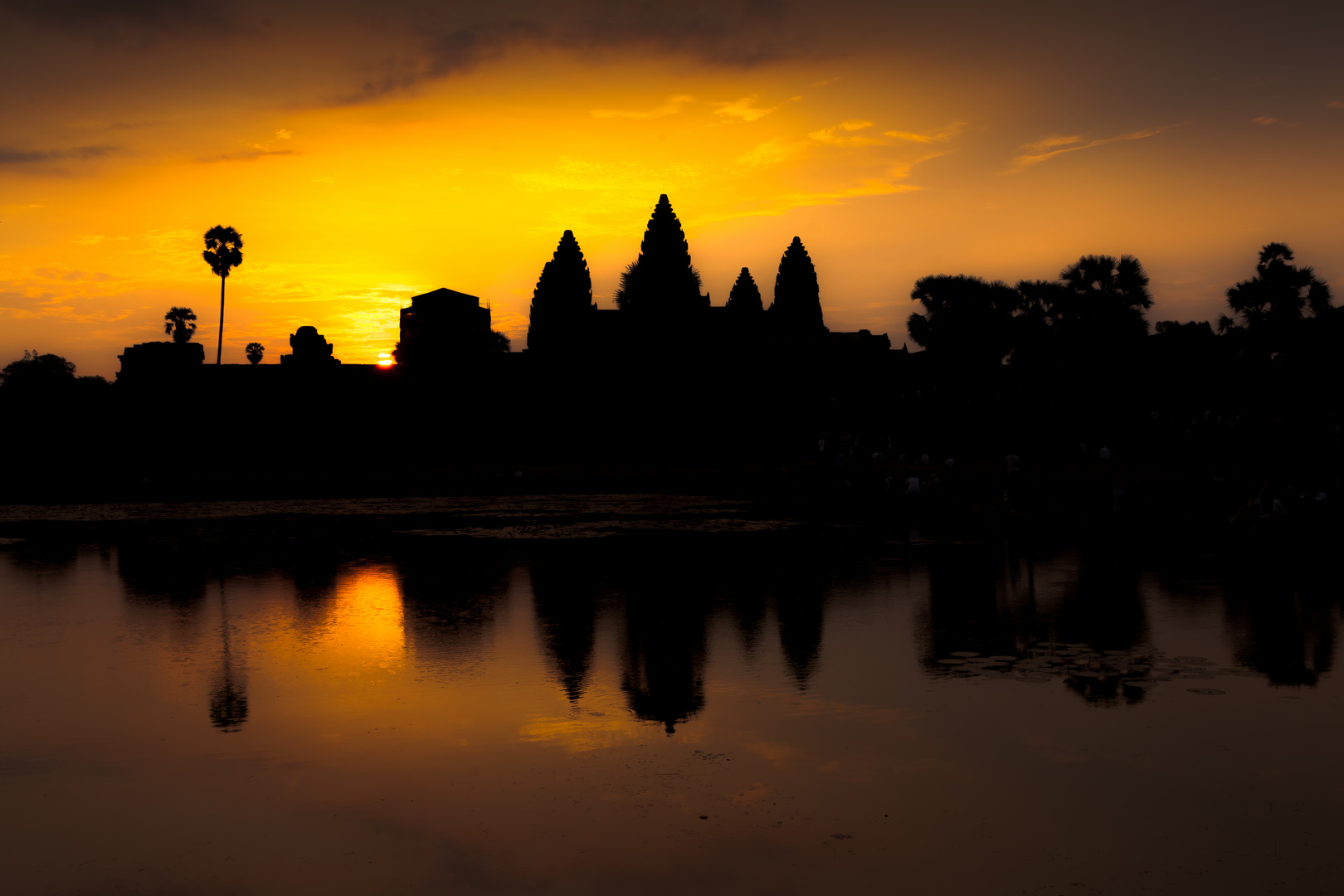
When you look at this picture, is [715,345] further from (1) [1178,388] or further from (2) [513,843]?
(2) [513,843]

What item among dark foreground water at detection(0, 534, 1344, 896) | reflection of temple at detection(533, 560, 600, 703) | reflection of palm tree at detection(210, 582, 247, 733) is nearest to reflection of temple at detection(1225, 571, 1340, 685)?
dark foreground water at detection(0, 534, 1344, 896)

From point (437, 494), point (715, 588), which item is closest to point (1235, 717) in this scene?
point (715, 588)

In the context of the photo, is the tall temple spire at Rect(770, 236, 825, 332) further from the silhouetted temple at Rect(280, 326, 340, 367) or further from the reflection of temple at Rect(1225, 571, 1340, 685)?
the reflection of temple at Rect(1225, 571, 1340, 685)

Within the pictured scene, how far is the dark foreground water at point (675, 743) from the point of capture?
16.0 feet

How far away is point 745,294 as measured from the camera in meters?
74.6

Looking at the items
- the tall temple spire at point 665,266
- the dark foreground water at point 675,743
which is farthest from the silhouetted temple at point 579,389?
the dark foreground water at point 675,743

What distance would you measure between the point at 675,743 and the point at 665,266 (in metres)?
56.0

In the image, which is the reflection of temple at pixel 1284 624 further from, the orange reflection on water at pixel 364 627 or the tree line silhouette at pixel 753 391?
the tree line silhouette at pixel 753 391

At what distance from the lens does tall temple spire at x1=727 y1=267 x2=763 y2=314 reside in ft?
242

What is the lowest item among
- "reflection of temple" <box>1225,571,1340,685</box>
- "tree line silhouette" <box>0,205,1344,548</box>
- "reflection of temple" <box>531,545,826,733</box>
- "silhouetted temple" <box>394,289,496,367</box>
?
"reflection of temple" <box>1225,571,1340,685</box>

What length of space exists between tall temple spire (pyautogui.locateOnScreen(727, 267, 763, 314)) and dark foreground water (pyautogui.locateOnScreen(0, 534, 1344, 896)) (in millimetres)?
62516

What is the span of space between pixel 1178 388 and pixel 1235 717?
144 feet

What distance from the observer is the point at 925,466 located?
34438mm

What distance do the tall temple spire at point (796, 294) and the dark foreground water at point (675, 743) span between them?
63.1m
